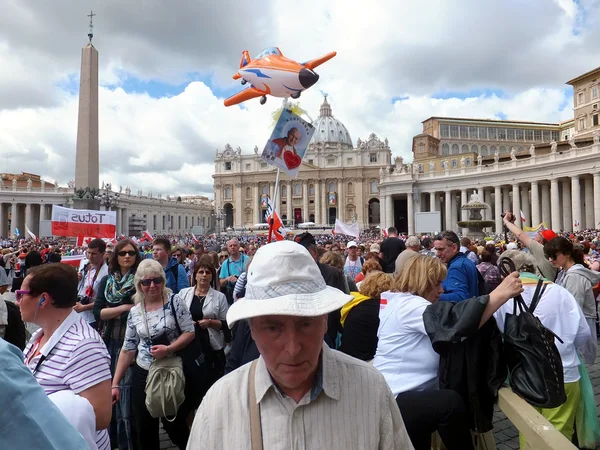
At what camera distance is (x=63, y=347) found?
7.23 feet

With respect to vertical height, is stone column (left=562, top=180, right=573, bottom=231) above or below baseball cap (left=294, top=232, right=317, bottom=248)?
above

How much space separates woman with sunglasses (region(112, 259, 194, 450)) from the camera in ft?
11.4

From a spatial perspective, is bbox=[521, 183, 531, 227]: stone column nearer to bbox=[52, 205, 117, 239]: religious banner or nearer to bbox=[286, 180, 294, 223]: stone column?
bbox=[52, 205, 117, 239]: religious banner

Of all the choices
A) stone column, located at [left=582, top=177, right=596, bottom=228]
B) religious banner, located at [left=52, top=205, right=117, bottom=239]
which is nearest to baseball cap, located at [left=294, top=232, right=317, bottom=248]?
religious banner, located at [left=52, top=205, right=117, bottom=239]

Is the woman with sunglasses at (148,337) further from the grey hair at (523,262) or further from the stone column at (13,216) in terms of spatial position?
the stone column at (13,216)

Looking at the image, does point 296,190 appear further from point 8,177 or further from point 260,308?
point 260,308

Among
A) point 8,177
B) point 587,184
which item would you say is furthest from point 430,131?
point 8,177

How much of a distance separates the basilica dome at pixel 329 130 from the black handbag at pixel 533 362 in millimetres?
96519

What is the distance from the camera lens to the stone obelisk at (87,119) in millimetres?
16781

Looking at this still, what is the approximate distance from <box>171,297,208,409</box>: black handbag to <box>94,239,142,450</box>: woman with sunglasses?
Answer: 0.50 metres

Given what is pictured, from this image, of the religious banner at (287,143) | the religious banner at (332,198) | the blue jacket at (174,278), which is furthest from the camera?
the religious banner at (332,198)

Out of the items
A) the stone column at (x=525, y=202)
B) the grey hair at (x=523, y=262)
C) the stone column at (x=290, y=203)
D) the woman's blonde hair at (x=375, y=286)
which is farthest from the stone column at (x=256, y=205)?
the grey hair at (x=523, y=262)

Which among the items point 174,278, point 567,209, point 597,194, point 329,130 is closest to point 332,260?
point 174,278

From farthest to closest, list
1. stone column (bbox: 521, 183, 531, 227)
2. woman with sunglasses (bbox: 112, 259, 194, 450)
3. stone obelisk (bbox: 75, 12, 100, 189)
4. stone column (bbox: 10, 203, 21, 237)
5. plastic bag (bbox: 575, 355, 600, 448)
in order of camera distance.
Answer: stone column (bbox: 10, 203, 21, 237) < stone column (bbox: 521, 183, 531, 227) < stone obelisk (bbox: 75, 12, 100, 189) < woman with sunglasses (bbox: 112, 259, 194, 450) < plastic bag (bbox: 575, 355, 600, 448)
